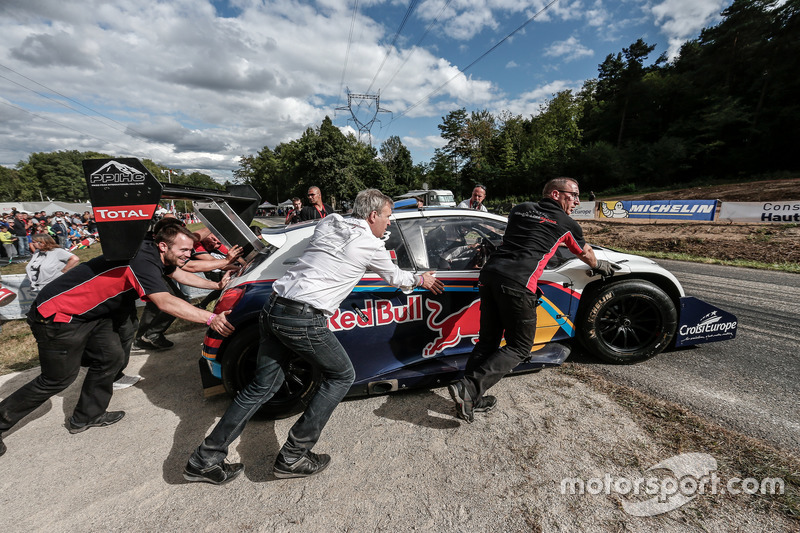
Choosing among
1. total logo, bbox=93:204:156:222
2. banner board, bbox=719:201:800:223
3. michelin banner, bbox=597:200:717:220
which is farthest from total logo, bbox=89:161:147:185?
michelin banner, bbox=597:200:717:220

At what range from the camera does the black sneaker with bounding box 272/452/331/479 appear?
193 centimetres

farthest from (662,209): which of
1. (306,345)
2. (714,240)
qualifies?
(306,345)

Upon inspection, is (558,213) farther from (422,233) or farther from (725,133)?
(725,133)

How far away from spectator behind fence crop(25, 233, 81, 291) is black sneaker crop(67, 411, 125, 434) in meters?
3.11

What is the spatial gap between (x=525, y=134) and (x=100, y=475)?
178 ft

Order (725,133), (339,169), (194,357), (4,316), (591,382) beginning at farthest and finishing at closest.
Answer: (339,169) < (725,133) < (4,316) < (194,357) < (591,382)

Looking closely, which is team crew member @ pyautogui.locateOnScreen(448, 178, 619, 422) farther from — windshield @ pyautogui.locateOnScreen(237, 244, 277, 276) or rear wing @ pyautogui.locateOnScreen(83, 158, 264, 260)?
rear wing @ pyautogui.locateOnScreen(83, 158, 264, 260)

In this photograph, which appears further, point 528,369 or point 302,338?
point 528,369

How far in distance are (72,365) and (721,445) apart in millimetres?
4218

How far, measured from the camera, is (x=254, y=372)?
251 centimetres

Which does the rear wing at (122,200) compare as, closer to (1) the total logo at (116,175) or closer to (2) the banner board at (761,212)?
(1) the total logo at (116,175)

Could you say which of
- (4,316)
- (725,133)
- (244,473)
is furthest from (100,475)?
(725,133)

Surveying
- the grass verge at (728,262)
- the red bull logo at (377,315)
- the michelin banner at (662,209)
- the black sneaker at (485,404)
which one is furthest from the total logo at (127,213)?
the michelin banner at (662,209)

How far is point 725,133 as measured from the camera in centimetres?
3005
